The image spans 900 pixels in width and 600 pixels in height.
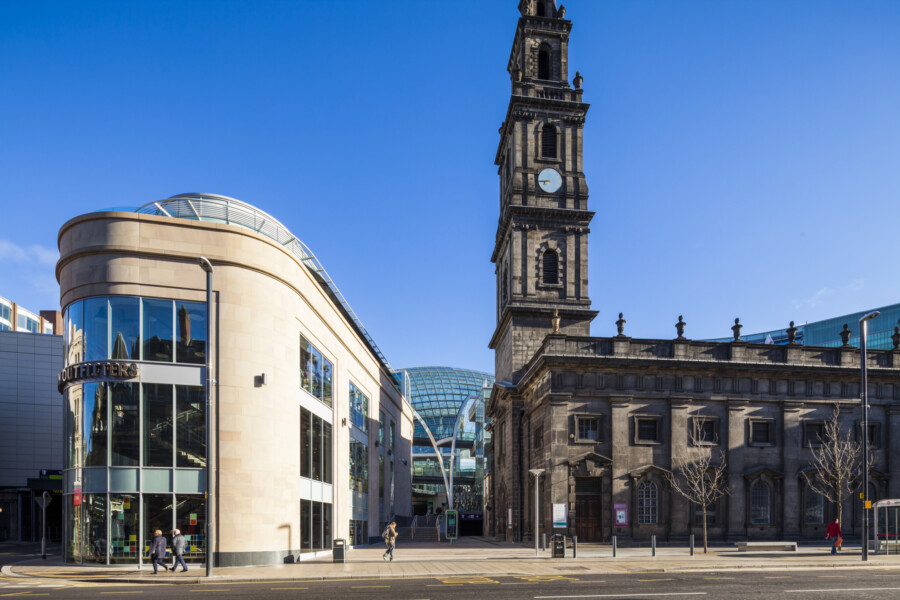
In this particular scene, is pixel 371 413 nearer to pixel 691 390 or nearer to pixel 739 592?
pixel 691 390

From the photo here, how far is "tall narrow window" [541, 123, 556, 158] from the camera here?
59781mm

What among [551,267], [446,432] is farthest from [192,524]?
[446,432]

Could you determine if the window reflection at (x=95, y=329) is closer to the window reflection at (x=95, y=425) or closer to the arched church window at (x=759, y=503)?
the window reflection at (x=95, y=425)

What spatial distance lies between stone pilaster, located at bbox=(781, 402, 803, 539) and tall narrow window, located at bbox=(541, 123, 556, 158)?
87.2 feet

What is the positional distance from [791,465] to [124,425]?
38.7 m

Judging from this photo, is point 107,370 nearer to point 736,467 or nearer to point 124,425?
point 124,425

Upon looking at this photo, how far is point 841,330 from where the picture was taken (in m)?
120

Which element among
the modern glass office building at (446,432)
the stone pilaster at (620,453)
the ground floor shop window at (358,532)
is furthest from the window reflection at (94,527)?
the modern glass office building at (446,432)

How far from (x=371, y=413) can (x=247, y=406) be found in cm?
2780

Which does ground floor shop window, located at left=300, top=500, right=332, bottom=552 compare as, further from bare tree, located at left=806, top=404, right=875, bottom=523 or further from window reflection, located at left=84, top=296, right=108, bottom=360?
bare tree, located at left=806, top=404, right=875, bottom=523

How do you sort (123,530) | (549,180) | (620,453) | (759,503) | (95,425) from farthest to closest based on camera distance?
1. (549,180)
2. (759,503)
3. (620,453)
4. (95,425)
5. (123,530)

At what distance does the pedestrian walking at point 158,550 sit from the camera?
25359mm

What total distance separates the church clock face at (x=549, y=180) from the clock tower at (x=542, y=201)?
8 cm

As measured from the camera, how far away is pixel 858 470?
46312mm
